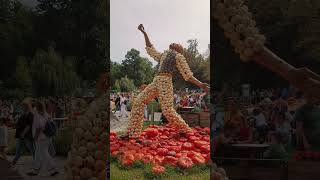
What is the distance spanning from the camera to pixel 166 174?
7703 mm

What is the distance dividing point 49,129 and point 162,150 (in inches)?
96.8

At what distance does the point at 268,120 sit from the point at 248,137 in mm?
337

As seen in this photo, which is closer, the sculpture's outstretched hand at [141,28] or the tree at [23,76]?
the tree at [23,76]

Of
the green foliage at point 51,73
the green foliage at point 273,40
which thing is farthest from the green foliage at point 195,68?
the green foliage at point 51,73

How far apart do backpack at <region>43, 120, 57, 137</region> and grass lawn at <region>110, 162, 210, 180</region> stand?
1.97 metres

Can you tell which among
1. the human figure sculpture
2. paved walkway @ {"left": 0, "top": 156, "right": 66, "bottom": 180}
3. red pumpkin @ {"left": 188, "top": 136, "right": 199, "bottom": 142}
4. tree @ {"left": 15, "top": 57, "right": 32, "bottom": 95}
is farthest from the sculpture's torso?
paved walkway @ {"left": 0, "top": 156, "right": 66, "bottom": 180}

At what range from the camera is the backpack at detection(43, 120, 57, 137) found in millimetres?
6191

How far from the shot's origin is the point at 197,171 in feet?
25.2

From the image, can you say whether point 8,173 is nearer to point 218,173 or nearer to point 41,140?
point 41,140

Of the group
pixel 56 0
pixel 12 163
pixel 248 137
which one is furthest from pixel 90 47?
pixel 248 137

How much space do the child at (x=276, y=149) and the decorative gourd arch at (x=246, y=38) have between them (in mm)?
710

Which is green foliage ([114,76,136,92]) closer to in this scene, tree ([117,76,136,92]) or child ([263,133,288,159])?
tree ([117,76,136,92])

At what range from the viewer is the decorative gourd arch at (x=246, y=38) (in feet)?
18.9

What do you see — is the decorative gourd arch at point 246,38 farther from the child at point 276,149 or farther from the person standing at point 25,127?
the person standing at point 25,127
